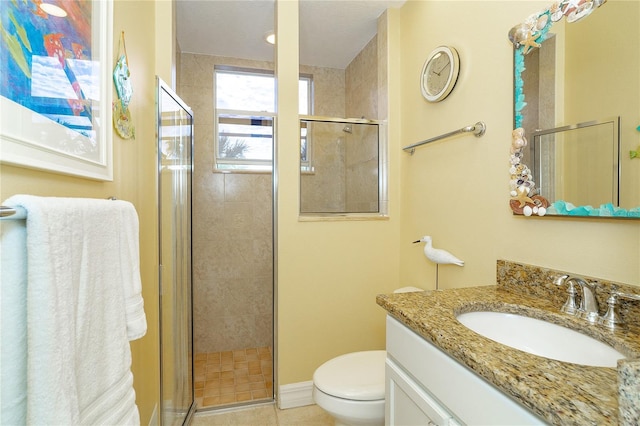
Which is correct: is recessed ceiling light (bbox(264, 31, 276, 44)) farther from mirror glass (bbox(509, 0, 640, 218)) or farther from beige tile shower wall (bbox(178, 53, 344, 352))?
mirror glass (bbox(509, 0, 640, 218))

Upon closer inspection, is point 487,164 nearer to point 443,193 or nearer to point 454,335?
point 443,193

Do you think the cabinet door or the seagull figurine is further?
the seagull figurine

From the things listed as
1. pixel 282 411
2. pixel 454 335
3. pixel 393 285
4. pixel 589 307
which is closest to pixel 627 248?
pixel 589 307

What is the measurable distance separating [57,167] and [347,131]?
170cm

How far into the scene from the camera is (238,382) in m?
2.32

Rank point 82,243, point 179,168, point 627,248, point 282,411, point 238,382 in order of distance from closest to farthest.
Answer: point 82,243
point 627,248
point 179,168
point 282,411
point 238,382

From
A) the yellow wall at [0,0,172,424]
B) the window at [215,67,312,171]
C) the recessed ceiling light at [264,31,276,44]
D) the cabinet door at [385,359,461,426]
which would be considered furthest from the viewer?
the window at [215,67,312,171]

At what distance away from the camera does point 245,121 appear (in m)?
2.53

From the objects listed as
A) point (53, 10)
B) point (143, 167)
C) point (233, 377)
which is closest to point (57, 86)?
point (53, 10)

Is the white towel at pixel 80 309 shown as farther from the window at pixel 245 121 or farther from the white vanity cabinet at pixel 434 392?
the window at pixel 245 121

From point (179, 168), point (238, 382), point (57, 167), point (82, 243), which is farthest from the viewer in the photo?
point (238, 382)

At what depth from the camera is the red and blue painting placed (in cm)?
62

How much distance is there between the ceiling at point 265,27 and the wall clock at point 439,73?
2.16ft

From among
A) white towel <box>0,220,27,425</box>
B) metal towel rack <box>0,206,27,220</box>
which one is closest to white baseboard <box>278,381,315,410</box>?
white towel <box>0,220,27,425</box>
